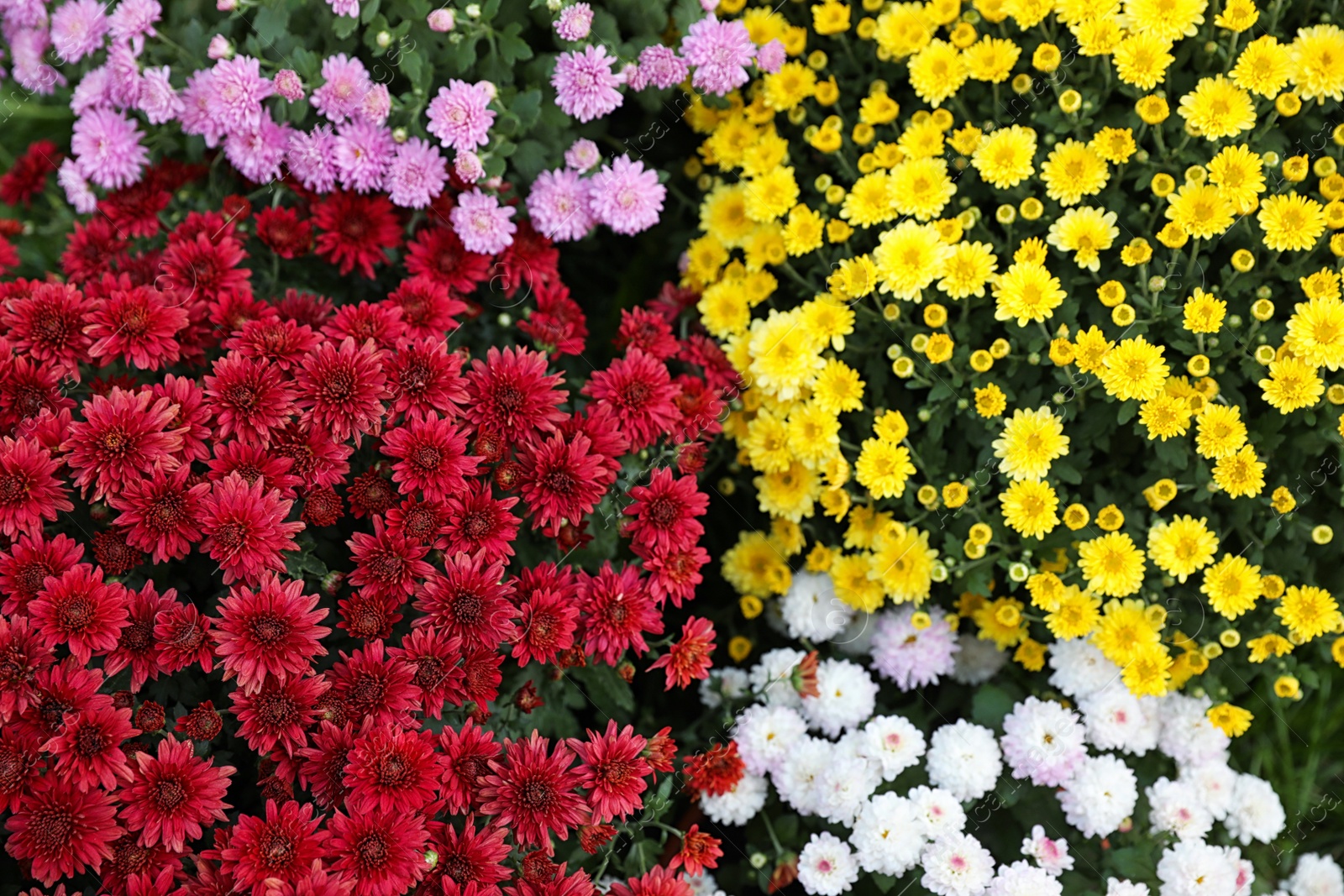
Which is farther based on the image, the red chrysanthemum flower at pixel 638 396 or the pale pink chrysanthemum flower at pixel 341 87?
the pale pink chrysanthemum flower at pixel 341 87

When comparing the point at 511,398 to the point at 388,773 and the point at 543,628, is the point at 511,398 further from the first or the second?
the point at 388,773

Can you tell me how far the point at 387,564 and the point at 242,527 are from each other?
234mm

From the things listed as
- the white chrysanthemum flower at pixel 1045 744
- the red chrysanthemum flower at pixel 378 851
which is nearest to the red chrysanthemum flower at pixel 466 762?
the red chrysanthemum flower at pixel 378 851

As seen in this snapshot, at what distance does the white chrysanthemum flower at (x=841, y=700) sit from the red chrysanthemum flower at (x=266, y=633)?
3.77ft

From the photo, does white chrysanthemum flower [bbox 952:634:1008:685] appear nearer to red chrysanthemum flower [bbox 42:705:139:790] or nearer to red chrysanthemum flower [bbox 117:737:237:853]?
red chrysanthemum flower [bbox 117:737:237:853]

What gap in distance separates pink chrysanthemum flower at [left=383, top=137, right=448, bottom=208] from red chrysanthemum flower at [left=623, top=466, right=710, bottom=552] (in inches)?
34.7

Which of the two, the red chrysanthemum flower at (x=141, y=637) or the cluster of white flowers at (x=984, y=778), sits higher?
the cluster of white flowers at (x=984, y=778)

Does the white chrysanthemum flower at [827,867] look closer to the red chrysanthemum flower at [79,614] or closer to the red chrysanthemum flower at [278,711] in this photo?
the red chrysanthemum flower at [278,711]

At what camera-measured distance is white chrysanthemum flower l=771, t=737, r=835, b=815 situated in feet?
7.06

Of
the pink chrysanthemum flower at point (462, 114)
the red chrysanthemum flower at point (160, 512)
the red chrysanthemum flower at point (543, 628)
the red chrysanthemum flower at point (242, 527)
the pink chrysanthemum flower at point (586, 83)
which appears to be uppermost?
the pink chrysanthemum flower at point (586, 83)

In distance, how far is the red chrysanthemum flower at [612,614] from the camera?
180cm

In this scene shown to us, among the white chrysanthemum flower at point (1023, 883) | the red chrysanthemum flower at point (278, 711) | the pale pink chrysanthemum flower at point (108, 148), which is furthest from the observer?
the pale pink chrysanthemum flower at point (108, 148)

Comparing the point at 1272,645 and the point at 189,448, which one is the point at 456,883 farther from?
the point at 1272,645

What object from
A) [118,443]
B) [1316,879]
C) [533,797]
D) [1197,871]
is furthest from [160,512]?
[1316,879]
